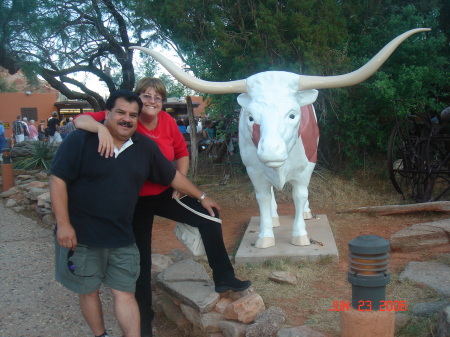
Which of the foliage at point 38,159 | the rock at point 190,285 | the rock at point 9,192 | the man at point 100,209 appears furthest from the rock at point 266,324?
the foliage at point 38,159

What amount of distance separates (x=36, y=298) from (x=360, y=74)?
3269 millimetres

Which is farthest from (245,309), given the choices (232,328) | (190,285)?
(190,285)

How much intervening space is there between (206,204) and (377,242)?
111 cm

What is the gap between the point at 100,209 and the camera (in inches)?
99.2

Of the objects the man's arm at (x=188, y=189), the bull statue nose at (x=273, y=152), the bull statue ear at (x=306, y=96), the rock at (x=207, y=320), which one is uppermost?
the bull statue ear at (x=306, y=96)

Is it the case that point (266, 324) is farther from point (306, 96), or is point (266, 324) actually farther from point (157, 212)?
point (306, 96)

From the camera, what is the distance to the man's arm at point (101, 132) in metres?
2.50

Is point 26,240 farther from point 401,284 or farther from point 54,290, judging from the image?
point 401,284

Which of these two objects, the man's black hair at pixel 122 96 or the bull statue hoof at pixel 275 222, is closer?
the man's black hair at pixel 122 96

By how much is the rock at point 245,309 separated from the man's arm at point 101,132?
1242mm

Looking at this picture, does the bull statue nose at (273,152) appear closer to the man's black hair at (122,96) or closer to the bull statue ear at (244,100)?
the bull statue ear at (244,100)

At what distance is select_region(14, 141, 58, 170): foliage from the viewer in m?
10.4

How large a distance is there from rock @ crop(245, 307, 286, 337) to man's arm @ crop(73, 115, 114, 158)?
1.33m

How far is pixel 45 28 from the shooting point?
9.84m
